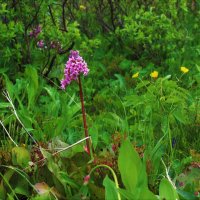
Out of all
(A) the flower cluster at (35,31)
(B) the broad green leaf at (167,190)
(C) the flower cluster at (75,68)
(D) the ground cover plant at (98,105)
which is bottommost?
(D) the ground cover plant at (98,105)

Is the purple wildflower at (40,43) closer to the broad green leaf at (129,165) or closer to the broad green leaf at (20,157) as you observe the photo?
the broad green leaf at (20,157)

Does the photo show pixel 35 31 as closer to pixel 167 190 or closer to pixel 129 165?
pixel 129 165

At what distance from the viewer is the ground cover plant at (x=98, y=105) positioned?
7.52 ft

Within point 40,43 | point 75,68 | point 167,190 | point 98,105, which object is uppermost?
point 75,68

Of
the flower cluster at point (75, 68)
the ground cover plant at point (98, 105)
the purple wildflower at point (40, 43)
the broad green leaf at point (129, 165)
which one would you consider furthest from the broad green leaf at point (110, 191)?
the purple wildflower at point (40, 43)

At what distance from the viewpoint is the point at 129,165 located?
6.73 feet

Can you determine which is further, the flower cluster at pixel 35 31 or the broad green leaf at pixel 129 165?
the flower cluster at pixel 35 31

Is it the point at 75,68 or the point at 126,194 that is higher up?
the point at 75,68

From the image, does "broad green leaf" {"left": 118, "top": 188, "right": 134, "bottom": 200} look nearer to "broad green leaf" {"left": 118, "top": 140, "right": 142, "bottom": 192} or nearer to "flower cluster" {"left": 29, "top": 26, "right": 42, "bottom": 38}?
"broad green leaf" {"left": 118, "top": 140, "right": 142, "bottom": 192}

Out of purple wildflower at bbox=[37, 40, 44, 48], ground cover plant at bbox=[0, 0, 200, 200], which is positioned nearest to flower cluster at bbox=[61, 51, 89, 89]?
ground cover plant at bbox=[0, 0, 200, 200]

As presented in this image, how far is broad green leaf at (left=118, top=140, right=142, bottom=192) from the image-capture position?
2.02 m

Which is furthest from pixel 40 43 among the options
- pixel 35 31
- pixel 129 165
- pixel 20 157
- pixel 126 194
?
pixel 126 194

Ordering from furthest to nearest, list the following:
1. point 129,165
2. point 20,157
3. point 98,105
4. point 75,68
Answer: point 98,105, point 20,157, point 75,68, point 129,165

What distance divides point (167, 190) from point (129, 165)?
173 millimetres
